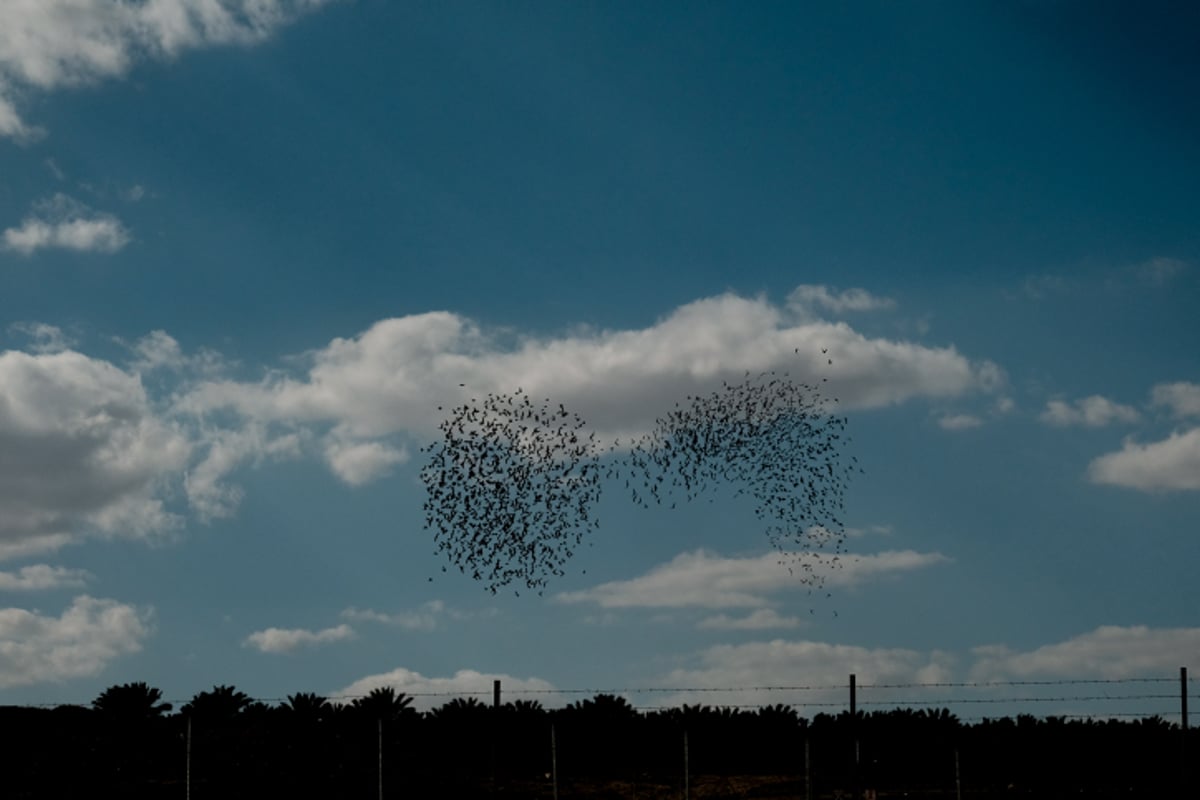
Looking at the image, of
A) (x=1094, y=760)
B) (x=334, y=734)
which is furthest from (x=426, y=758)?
(x=1094, y=760)

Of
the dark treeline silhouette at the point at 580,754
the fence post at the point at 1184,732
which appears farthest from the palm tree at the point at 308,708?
the fence post at the point at 1184,732

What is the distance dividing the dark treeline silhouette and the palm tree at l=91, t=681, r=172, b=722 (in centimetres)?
121

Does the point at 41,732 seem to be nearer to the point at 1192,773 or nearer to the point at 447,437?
the point at 447,437

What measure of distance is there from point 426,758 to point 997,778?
1432 centimetres

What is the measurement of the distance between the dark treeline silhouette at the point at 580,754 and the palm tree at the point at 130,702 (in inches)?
47.8

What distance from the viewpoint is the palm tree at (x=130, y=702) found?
3922 centimetres

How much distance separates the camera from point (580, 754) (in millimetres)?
36531

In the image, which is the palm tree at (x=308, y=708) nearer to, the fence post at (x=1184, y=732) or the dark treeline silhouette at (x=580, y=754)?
the dark treeline silhouette at (x=580, y=754)

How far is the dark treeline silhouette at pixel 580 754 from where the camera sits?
3475cm

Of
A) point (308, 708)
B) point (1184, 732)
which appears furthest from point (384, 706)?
point (1184, 732)

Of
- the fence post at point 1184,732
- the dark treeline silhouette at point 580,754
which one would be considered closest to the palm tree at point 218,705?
the dark treeline silhouette at point 580,754

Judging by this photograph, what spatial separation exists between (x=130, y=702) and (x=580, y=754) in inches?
508

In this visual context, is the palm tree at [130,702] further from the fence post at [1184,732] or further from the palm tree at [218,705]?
the fence post at [1184,732]

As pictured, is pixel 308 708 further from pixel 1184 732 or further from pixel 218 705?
pixel 1184 732
